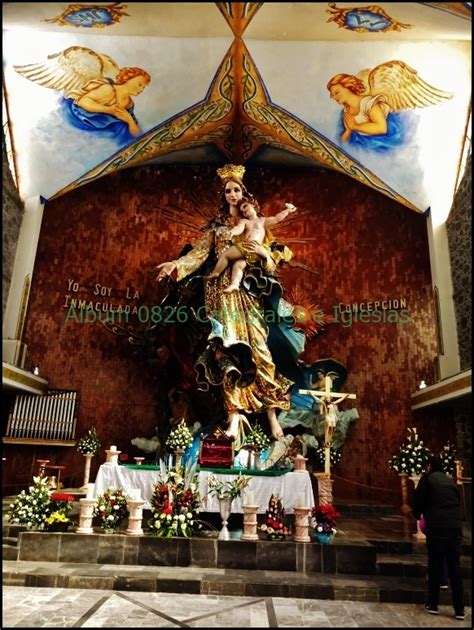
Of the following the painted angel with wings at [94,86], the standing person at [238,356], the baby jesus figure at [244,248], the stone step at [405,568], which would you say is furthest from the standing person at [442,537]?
the painted angel with wings at [94,86]

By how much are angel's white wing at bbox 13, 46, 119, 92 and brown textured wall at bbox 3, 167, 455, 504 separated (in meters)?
2.84

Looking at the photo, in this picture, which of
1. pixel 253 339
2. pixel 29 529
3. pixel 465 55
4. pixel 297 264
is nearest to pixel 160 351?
pixel 253 339

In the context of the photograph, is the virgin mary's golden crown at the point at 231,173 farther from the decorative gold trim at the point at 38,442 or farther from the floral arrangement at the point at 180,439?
the decorative gold trim at the point at 38,442

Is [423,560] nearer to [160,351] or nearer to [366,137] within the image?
[160,351]

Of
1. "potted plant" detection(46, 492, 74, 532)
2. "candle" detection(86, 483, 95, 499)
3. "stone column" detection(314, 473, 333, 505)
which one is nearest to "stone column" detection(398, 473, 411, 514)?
"stone column" detection(314, 473, 333, 505)

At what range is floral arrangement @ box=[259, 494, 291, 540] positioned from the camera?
5.87 m

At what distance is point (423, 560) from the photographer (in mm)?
5684

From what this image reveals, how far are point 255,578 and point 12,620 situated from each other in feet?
7.65

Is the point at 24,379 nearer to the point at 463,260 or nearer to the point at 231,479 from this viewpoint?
the point at 231,479

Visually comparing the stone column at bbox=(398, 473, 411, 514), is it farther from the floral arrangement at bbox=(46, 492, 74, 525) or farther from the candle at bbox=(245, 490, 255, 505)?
the floral arrangement at bbox=(46, 492, 74, 525)

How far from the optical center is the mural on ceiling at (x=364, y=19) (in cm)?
752

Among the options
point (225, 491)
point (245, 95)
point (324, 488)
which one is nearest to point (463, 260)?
point (324, 488)

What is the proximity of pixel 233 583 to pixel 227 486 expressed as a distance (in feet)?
5.09

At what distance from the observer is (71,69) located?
862cm
